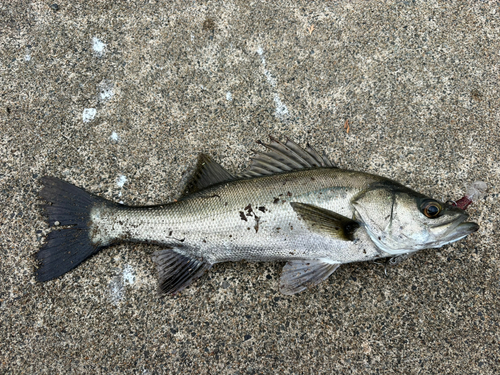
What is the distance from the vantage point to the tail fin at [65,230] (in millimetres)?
2617

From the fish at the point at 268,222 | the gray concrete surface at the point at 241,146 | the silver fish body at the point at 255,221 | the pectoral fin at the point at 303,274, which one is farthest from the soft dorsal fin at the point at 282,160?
the pectoral fin at the point at 303,274

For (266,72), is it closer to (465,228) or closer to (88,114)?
(88,114)

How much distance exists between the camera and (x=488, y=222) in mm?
2891

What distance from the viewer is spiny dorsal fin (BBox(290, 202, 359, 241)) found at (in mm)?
2373

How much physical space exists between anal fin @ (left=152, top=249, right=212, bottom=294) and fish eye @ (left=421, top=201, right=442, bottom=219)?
1.72m

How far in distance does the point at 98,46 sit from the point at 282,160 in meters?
2.27

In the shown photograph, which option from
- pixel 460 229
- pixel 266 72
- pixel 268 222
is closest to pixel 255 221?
pixel 268 222

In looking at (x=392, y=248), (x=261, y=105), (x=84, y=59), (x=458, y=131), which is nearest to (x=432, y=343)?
(x=392, y=248)

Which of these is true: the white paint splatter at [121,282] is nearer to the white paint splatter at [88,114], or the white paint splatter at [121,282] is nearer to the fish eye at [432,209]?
the white paint splatter at [88,114]

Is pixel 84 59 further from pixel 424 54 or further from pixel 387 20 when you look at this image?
pixel 424 54

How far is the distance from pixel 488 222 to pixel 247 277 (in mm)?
2253

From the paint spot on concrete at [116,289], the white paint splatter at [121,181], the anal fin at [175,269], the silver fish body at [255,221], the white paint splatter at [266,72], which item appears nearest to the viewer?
the silver fish body at [255,221]

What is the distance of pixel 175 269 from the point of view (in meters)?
2.62

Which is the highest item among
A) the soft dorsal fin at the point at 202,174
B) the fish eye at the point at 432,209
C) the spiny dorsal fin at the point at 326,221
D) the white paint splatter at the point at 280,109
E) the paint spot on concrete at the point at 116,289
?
the fish eye at the point at 432,209
